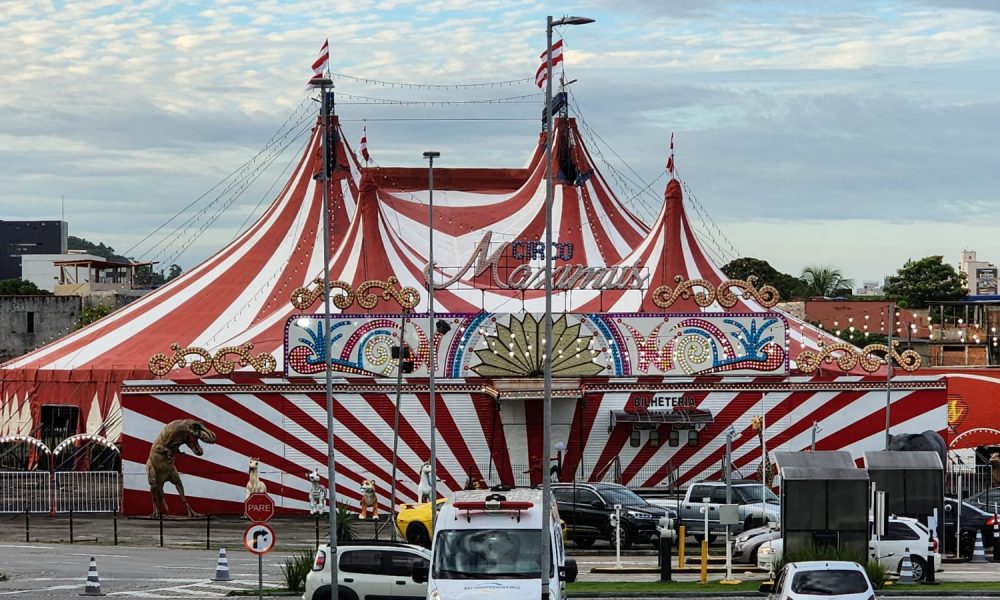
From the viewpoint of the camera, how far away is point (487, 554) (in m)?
23.5

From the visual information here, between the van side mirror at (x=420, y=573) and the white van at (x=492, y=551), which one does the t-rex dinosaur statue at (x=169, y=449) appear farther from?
the white van at (x=492, y=551)

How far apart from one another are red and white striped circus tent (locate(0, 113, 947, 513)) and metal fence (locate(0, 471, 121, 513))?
1.59 m

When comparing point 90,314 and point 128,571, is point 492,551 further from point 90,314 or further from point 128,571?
point 90,314

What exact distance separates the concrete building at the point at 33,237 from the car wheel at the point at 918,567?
477 ft

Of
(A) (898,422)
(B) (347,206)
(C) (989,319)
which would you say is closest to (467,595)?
(A) (898,422)

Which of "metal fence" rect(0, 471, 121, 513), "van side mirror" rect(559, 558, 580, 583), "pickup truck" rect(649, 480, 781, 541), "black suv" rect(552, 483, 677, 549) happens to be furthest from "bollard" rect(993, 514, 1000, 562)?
"metal fence" rect(0, 471, 121, 513)

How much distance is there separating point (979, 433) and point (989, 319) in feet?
96.2

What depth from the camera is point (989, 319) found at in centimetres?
8188

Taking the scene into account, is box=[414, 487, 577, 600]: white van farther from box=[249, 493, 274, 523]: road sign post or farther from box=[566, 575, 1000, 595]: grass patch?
box=[566, 575, 1000, 595]: grass patch

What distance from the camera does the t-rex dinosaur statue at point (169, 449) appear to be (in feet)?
147

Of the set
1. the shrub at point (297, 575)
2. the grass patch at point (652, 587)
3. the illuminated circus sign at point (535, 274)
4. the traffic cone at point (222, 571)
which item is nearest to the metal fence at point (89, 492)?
the illuminated circus sign at point (535, 274)

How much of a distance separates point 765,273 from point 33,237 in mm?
80109

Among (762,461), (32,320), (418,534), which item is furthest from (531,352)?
(32,320)

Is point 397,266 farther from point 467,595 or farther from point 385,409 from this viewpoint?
point 467,595
